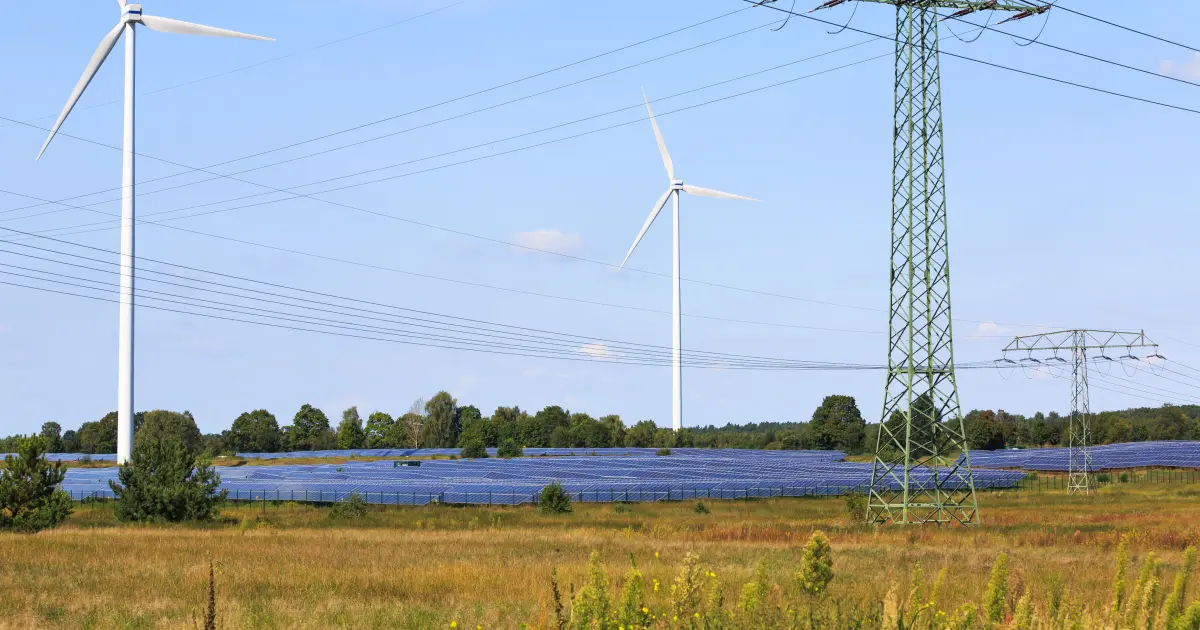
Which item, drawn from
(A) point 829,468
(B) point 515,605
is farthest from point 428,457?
(B) point 515,605

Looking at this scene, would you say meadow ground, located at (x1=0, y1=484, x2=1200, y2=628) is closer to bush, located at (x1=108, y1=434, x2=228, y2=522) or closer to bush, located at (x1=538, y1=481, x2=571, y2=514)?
bush, located at (x1=108, y1=434, x2=228, y2=522)

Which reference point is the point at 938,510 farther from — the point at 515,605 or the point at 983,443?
the point at 983,443

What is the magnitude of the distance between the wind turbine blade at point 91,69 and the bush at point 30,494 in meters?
42.2

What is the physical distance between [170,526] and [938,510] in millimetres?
41142

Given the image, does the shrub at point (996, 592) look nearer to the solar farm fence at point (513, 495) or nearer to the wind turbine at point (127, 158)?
the solar farm fence at point (513, 495)

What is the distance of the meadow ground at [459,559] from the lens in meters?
24.8

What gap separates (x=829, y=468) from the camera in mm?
131750

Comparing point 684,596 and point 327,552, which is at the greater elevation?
point 684,596

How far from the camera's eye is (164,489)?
66812 mm

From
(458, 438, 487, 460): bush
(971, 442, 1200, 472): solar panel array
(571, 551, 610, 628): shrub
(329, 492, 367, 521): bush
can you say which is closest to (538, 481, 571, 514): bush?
(329, 492, 367, 521): bush

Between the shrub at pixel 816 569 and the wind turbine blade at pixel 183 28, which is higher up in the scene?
the wind turbine blade at pixel 183 28

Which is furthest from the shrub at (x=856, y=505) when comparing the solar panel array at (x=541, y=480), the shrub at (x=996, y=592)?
the shrub at (x=996, y=592)

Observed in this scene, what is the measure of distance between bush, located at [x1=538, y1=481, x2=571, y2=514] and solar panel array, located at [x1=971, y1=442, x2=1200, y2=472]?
8301cm

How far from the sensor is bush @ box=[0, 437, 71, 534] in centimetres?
6112
